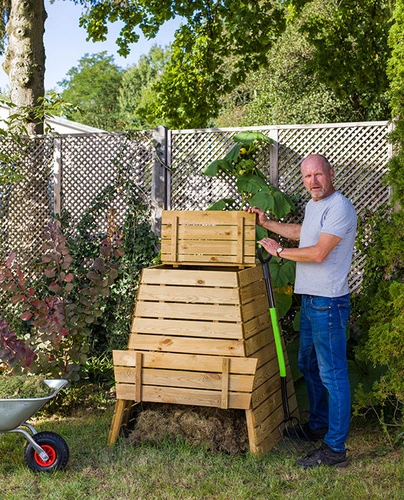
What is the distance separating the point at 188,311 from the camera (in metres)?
4.36

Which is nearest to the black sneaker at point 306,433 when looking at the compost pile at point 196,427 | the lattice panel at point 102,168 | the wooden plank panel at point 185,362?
the compost pile at point 196,427

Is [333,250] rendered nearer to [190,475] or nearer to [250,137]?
[190,475]

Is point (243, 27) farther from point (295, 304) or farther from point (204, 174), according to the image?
point (295, 304)

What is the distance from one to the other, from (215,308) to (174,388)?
591mm

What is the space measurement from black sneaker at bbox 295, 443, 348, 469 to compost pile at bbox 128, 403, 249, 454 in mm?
436

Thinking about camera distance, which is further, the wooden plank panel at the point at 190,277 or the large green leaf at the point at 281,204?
the large green leaf at the point at 281,204

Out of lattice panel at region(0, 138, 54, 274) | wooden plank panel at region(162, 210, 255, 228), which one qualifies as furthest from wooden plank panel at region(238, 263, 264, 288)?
lattice panel at region(0, 138, 54, 274)

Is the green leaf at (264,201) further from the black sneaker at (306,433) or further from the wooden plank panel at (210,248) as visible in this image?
the black sneaker at (306,433)

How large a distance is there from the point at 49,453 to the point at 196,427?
978mm

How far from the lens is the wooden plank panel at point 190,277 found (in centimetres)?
429

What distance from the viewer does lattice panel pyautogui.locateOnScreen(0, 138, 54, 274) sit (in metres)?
7.01

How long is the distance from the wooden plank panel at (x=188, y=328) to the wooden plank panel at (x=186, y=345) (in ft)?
0.11

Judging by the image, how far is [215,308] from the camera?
4.29 metres

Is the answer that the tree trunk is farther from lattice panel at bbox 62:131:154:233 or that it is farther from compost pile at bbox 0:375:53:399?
compost pile at bbox 0:375:53:399
